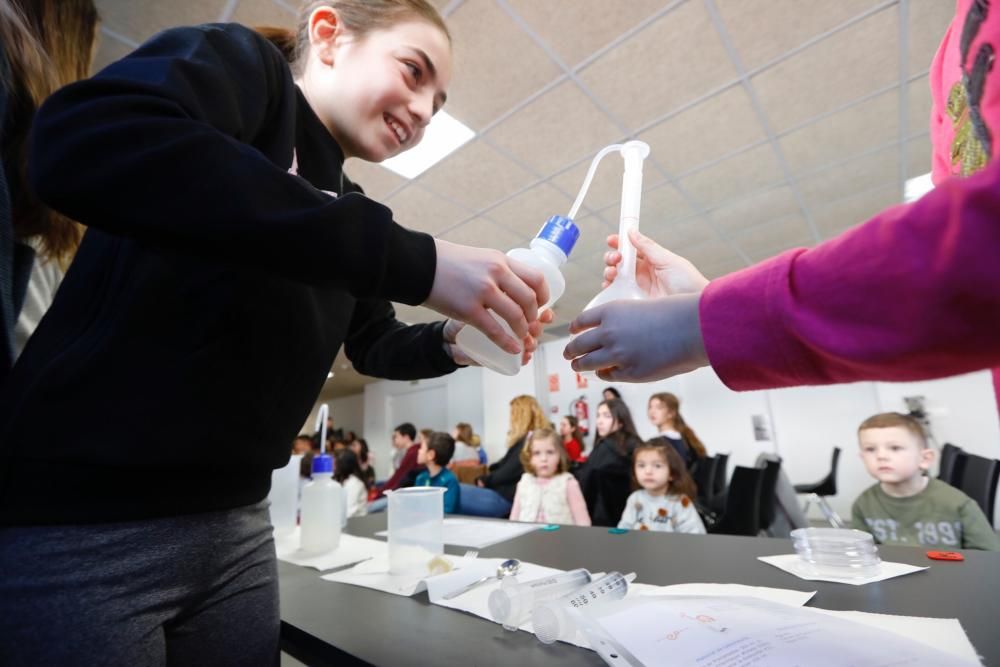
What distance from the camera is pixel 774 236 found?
11.6 ft

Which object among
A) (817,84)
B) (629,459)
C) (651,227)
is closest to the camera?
(817,84)

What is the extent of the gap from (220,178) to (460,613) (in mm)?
508

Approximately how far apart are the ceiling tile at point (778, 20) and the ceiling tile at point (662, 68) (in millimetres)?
72

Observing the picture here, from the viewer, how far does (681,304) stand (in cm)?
39

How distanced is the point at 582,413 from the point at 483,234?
128 inches

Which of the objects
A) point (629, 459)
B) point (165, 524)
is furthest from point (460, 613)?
point (629, 459)

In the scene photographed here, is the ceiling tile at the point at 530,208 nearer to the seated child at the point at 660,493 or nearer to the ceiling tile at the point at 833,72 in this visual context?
the ceiling tile at the point at 833,72

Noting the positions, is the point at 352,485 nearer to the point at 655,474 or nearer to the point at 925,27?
the point at 655,474

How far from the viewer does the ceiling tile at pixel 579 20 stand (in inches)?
64.7

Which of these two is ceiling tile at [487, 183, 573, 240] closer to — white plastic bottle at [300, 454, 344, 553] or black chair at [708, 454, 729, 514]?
black chair at [708, 454, 729, 514]

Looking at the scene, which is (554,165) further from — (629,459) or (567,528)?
(567,528)

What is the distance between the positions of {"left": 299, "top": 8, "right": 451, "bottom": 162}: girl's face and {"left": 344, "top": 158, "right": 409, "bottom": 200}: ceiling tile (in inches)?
79.5

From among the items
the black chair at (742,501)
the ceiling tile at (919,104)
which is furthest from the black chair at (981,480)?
the ceiling tile at (919,104)

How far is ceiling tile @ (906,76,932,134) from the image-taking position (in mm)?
2076
